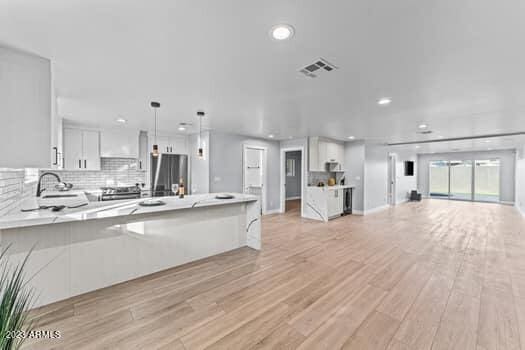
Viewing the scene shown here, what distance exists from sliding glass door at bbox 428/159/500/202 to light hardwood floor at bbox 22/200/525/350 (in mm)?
8028

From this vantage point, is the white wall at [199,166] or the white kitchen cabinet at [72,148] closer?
the white kitchen cabinet at [72,148]

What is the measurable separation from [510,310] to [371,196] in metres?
5.45

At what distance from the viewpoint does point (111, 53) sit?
1963 millimetres

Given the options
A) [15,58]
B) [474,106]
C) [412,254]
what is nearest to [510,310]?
[412,254]

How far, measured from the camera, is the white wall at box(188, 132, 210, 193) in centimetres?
552

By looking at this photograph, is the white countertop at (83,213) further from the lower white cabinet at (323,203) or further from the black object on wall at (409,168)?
the black object on wall at (409,168)

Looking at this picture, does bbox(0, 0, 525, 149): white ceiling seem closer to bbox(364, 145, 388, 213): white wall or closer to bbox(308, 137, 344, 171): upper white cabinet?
bbox(308, 137, 344, 171): upper white cabinet

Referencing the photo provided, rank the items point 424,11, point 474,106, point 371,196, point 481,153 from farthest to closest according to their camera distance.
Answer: point 481,153, point 371,196, point 474,106, point 424,11

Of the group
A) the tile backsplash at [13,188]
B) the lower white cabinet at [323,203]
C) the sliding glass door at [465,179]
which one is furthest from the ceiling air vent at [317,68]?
the sliding glass door at [465,179]

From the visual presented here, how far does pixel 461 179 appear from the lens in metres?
10.4

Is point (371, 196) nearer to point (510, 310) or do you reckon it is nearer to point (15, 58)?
point (510, 310)

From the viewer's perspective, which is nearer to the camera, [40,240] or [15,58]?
[15,58]

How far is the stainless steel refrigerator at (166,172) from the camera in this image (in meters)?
5.69

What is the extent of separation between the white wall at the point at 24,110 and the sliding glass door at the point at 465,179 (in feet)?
46.1
